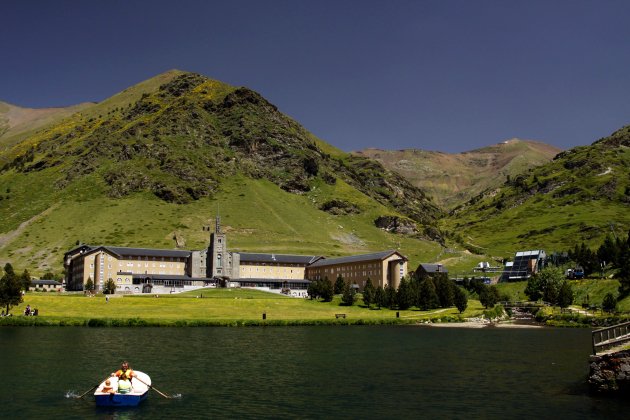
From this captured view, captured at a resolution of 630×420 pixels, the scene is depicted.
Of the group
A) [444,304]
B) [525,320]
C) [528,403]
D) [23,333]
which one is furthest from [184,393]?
[444,304]

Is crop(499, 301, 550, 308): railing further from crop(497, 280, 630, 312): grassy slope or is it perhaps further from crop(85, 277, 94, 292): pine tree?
crop(85, 277, 94, 292): pine tree

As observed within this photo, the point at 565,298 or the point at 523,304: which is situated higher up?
the point at 565,298

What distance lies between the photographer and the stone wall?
124 feet

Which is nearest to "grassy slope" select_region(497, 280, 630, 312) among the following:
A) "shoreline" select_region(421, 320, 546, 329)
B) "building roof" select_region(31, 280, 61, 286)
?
"shoreline" select_region(421, 320, 546, 329)

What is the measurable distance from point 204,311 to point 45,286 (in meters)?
99.0

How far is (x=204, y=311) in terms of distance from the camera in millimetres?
123625

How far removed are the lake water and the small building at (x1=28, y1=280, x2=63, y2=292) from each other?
108714mm

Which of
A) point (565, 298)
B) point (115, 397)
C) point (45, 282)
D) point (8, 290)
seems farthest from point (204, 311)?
point (45, 282)

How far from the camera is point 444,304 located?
145 meters

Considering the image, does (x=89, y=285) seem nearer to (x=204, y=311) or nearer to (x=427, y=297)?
(x=204, y=311)

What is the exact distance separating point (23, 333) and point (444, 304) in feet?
323

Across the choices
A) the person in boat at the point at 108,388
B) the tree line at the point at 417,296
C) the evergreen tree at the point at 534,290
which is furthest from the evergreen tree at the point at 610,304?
the person in boat at the point at 108,388

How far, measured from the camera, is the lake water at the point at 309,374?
38312mm

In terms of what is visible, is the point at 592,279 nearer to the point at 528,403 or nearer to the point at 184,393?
the point at 528,403
